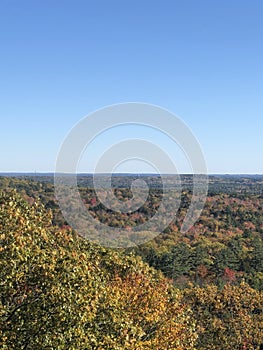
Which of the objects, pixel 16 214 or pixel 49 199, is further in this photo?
pixel 49 199

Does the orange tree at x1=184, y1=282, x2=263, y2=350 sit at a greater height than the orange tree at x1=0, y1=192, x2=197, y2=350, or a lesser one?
lesser

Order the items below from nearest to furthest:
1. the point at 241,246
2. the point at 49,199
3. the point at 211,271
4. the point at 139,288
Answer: the point at 139,288 < the point at 211,271 < the point at 241,246 < the point at 49,199

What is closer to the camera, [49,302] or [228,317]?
[49,302]

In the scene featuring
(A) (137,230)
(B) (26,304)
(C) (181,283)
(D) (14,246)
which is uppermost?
(D) (14,246)

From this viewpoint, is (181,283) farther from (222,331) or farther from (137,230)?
(222,331)

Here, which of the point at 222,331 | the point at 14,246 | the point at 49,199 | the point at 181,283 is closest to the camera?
the point at 14,246

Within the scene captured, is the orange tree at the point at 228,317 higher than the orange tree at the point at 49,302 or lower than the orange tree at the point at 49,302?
lower

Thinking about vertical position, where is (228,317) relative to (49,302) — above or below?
below

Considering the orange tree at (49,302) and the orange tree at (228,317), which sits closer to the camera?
the orange tree at (49,302)

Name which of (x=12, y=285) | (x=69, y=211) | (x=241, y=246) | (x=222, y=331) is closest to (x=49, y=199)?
(x=69, y=211)

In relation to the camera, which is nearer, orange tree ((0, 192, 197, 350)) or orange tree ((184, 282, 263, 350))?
orange tree ((0, 192, 197, 350))

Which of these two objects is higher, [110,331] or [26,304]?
[26,304]
